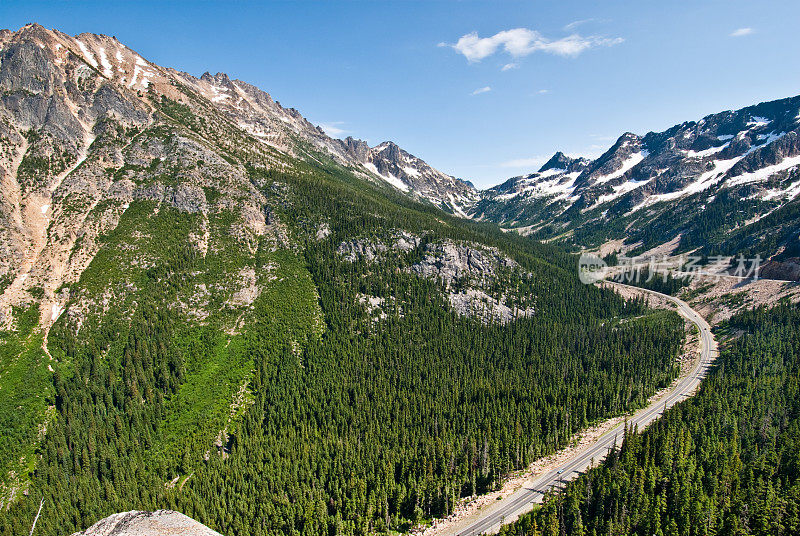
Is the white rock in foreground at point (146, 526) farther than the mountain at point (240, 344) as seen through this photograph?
No

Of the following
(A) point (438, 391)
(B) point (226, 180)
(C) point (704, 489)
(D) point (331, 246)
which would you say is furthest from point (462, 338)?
(B) point (226, 180)

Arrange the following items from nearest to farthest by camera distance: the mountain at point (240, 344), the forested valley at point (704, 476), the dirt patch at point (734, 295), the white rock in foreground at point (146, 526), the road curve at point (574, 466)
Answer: the white rock in foreground at point (146, 526)
the forested valley at point (704, 476)
the road curve at point (574, 466)
the mountain at point (240, 344)
the dirt patch at point (734, 295)

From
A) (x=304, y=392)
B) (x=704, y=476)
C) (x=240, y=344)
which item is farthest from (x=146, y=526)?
(x=240, y=344)

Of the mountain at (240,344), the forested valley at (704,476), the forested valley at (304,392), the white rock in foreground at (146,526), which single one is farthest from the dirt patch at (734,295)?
the white rock in foreground at (146,526)

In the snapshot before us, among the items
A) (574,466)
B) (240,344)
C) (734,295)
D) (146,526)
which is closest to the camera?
(146,526)

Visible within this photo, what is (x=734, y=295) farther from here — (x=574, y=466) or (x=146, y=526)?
(x=146, y=526)

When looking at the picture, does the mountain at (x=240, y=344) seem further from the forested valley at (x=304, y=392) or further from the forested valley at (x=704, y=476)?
the forested valley at (x=704, y=476)

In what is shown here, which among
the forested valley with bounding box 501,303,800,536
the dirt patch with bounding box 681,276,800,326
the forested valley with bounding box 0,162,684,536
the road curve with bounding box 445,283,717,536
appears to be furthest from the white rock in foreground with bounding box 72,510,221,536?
the dirt patch with bounding box 681,276,800,326
